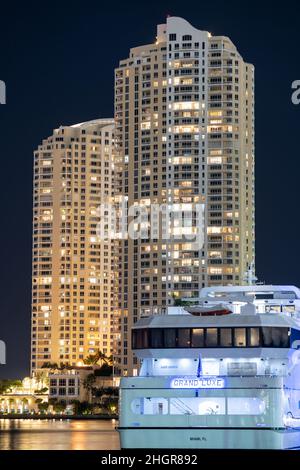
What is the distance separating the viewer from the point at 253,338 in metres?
49.1

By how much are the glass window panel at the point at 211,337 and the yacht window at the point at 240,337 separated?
31.2 inches

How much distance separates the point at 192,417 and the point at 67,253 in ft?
497

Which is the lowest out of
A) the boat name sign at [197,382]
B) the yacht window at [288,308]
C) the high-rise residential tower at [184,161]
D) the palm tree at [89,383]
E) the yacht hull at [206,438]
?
the palm tree at [89,383]

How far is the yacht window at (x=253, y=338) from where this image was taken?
49.0 metres

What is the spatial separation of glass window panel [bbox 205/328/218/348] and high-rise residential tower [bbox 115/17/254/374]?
103 m

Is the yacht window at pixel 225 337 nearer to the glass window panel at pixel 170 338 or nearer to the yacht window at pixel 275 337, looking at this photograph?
the yacht window at pixel 275 337

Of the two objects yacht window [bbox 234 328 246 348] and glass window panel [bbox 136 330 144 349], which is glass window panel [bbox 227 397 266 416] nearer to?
yacht window [bbox 234 328 246 348]

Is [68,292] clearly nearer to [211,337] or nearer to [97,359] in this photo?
[97,359]

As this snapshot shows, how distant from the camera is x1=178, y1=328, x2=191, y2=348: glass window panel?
1949 inches

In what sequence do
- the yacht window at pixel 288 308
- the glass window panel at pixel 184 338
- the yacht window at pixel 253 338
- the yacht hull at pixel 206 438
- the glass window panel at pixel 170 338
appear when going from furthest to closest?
the yacht window at pixel 288 308 → the glass window panel at pixel 170 338 → the glass window panel at pixel 184 338 → the yacht window at pixel 253 338 → the yacht hull at pixel 206 438

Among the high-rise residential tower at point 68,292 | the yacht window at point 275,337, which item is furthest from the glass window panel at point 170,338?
the high-rise residential tower at point 68,292

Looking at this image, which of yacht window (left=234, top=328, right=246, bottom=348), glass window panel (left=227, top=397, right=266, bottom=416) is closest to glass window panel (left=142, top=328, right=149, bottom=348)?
yacht window (left=234, top=328, right=246, bottom=348)

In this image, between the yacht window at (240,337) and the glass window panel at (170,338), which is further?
the glass window panel at (170,338)
